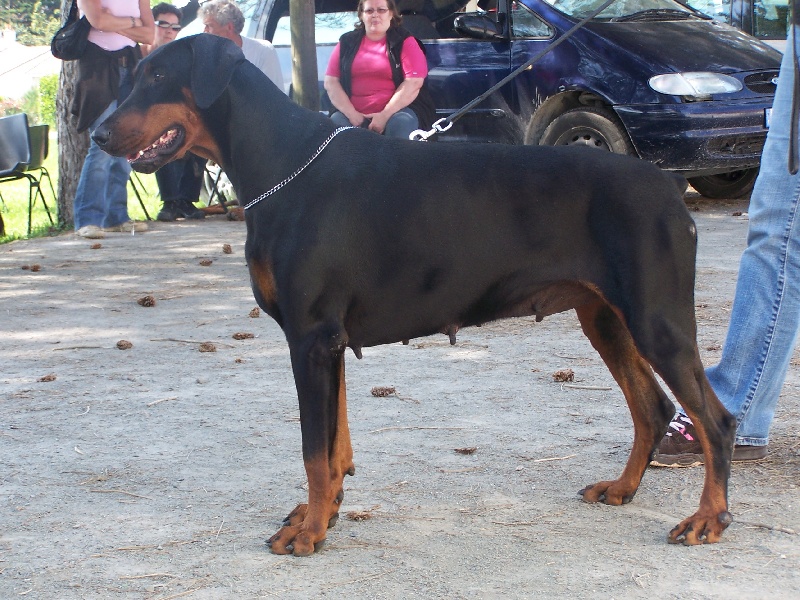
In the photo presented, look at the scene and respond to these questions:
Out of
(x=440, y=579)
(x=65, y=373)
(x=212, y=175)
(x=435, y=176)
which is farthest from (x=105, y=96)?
(x=440, y=579)

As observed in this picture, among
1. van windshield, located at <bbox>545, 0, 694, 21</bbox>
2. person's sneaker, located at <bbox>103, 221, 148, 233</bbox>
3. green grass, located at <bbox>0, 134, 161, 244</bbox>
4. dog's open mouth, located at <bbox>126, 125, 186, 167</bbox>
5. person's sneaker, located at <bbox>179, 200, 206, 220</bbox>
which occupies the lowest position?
green grass, located at <bbox>0, 134, 161, 244</bbox>

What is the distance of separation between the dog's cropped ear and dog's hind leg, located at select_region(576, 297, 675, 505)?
1.44 m

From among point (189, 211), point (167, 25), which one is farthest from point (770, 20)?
point (189, 211)

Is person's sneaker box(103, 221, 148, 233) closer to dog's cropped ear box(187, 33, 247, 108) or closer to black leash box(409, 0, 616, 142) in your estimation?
black leash box(409, 0, 616, 142)

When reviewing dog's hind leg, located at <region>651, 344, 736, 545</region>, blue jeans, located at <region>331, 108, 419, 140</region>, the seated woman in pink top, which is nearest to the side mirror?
the seated woman in pink top

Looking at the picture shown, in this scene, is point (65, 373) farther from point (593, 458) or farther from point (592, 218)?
point (592, 218)

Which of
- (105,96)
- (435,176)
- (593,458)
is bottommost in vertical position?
(593,458)

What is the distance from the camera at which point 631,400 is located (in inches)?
Answer: 151

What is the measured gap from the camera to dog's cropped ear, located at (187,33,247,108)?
351 cm

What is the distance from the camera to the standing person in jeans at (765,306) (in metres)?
3.89

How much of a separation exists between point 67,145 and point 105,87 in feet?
6.44

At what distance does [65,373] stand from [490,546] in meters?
2.97

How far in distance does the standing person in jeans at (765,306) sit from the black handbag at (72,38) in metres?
6.84

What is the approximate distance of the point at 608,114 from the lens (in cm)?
987
